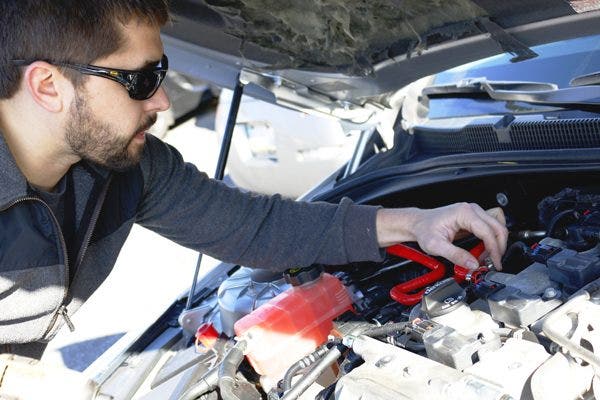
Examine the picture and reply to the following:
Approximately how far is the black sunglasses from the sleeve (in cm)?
33

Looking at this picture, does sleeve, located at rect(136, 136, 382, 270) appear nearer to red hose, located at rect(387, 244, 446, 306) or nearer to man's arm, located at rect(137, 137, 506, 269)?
man's arm, located at rect(137, 137, 506, 269)

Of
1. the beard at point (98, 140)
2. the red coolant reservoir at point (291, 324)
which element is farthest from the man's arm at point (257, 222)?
the beard at point (98, 140)

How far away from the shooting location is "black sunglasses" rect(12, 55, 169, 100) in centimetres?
157

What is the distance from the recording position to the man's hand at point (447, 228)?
156 centimetres

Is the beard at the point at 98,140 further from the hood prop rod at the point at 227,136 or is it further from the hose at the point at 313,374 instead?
the hose at the point at 313,374

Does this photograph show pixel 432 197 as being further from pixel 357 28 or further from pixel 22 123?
pixel 22 123

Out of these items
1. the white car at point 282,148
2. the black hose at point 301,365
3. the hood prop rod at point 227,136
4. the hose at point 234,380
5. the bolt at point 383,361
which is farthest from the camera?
the white car at point 282,148

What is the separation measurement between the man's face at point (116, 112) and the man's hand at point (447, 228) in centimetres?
62

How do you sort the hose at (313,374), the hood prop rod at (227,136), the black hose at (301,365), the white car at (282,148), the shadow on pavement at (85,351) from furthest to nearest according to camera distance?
the white car at (282,148)
the shadow on pavement at (85,351)
the hood prop rod at (227,136)
the black hose at (301,365)
the hose at (313,374)

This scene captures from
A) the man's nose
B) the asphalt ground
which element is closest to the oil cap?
the man's nose

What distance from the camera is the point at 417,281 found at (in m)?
1.64

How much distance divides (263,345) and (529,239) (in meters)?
0.66

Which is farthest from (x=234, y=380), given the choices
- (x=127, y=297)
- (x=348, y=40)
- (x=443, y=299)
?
(x=127, y=297)

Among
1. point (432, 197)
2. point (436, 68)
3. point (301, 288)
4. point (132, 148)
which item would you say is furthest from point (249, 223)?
point (436, 68)
